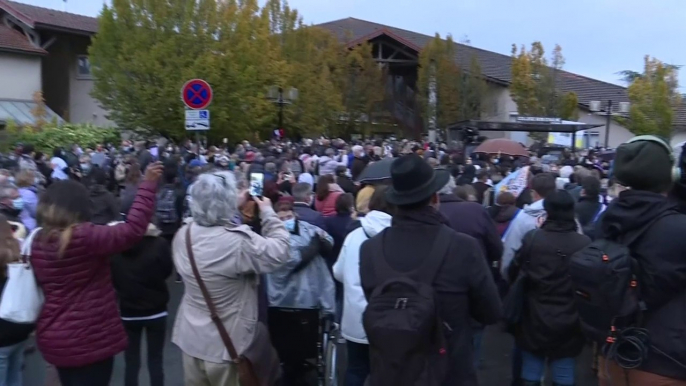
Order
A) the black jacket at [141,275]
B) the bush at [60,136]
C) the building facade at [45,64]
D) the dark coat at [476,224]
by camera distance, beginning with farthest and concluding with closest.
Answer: the building facade at [45,64] < the bush at [60,136] < the dark coat at [476,224] < the black jacket at [141,275]

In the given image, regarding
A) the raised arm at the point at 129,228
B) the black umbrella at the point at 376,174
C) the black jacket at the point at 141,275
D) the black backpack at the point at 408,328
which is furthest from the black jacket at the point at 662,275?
the black umbrella at the point at 376,174

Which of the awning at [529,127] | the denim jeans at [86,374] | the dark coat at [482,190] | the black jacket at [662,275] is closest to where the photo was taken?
the black jacket at [662,275]

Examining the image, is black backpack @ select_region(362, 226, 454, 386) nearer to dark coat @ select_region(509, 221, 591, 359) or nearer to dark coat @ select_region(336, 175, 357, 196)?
dark coat @ select_region(509, 221, 591, 359)

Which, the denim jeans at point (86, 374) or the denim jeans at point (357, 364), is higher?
the denim jeans at point (86, 374)

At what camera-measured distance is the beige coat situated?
4027 millimetres

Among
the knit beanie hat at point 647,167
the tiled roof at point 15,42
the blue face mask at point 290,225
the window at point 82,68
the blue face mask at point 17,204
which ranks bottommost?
the blue face mask at point 17,204

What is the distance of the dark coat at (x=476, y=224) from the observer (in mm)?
5469

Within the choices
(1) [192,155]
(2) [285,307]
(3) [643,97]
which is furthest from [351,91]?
(2) [285,307]

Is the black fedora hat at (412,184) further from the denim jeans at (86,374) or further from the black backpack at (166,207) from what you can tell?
the black backpack at (166,207)

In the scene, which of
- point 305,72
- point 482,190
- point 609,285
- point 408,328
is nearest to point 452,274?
point 408,328

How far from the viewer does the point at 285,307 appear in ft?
18.6

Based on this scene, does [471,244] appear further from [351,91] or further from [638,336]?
[351,91]

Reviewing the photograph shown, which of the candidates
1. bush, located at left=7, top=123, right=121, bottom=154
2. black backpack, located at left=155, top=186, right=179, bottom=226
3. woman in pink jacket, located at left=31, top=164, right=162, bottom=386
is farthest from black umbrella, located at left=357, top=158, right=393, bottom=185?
bush, located at left=7, top=123, right=121, bottom=154

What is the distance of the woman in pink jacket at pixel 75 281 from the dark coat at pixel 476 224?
7.77ft
